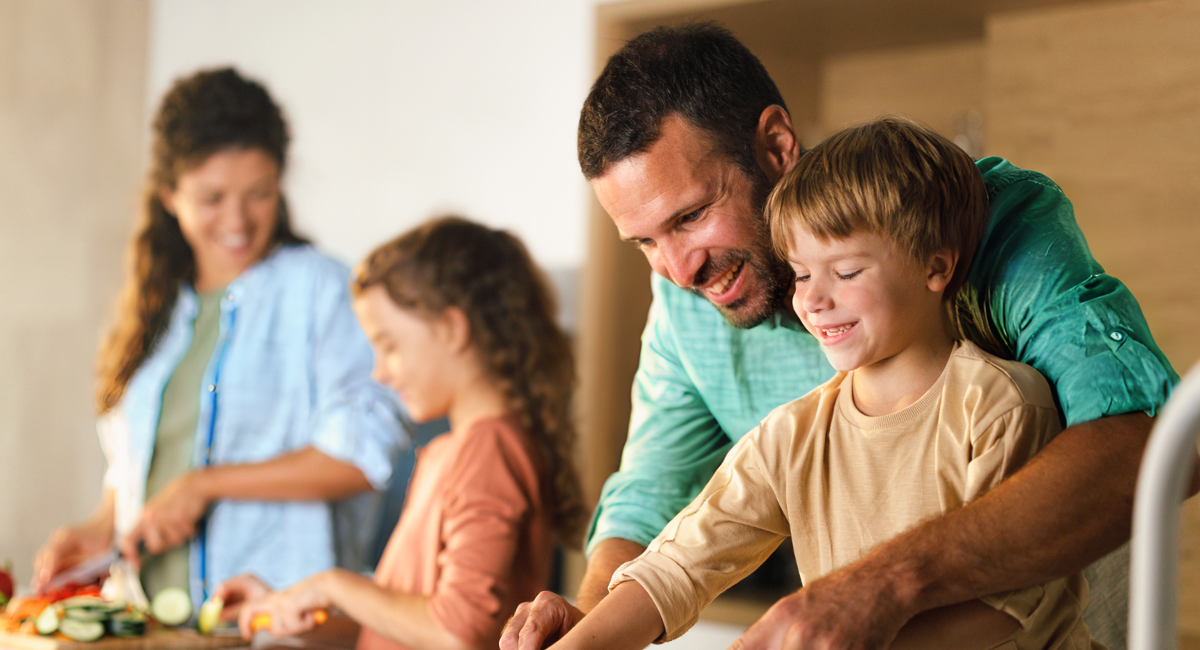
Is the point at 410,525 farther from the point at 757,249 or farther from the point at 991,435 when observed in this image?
the point at 991,435

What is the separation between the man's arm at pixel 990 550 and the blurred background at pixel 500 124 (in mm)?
1084

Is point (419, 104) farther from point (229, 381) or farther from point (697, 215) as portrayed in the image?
point (697, 215)

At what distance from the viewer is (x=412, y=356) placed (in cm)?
191

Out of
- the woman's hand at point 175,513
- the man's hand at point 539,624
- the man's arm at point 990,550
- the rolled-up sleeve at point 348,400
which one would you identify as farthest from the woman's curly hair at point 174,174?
the man's arm at point 990,550

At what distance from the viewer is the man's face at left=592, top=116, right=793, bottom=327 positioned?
1.03 metres

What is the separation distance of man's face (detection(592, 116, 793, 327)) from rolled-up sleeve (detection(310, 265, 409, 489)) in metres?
1.10

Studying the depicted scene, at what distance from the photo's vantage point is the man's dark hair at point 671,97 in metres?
1.04

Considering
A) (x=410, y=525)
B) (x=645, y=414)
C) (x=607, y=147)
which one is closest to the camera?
(x=607, y=147)

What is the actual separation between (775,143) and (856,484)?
433 millimetres

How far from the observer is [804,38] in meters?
→ 2.11

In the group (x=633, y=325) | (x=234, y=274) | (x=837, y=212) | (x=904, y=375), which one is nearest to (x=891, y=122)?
(x=837, y=212)

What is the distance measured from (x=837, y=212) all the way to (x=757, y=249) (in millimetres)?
263

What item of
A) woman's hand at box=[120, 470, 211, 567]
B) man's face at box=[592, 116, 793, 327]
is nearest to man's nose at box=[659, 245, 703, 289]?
man's face at box=[592, 116, 793, 327]

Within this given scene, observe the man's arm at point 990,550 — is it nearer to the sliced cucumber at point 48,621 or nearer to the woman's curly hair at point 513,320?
the woman's curly hair at point 513,320
